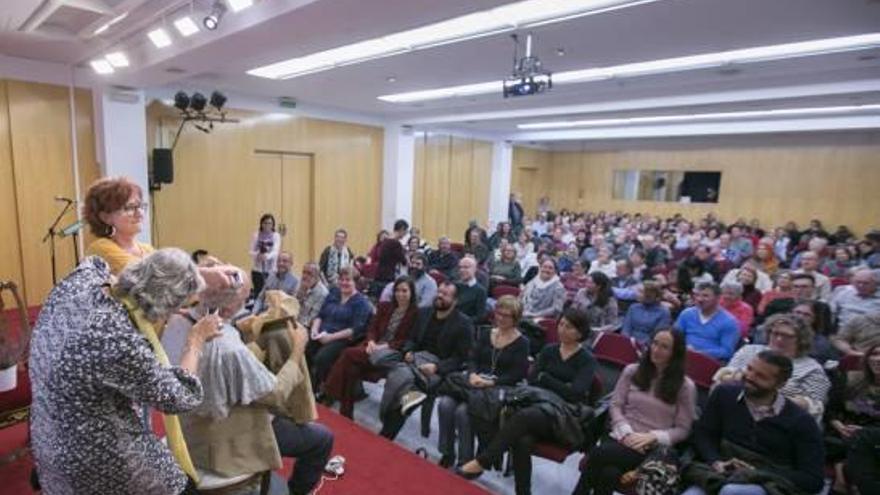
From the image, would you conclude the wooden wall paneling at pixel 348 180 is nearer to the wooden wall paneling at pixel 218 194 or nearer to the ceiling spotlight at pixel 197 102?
the wooden wall paneling at pixel 218 194

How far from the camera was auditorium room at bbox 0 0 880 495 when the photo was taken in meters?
1.83

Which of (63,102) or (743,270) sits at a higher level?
(63,102)

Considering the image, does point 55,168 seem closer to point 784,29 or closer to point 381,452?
point 381,452

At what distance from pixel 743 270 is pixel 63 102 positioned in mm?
8067

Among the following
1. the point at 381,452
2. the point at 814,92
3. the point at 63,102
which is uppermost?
the point at 814,92

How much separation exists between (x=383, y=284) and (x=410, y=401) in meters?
2.88

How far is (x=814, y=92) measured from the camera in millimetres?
5934

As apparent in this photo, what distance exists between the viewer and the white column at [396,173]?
962 cm

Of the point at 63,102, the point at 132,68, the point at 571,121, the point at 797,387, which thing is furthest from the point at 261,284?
the point at 571,121

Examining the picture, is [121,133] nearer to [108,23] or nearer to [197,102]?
[197,102]

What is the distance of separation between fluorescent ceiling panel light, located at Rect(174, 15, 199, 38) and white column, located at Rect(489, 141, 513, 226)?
954 centimetres

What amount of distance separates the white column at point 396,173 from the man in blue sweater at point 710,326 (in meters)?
6.56

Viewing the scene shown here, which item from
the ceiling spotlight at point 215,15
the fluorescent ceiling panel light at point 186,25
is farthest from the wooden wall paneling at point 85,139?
the ceiling spotlight at point 215,15

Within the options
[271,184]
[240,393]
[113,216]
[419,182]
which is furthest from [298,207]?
[240,393]
